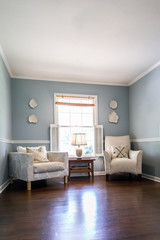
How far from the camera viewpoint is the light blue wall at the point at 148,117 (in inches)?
179

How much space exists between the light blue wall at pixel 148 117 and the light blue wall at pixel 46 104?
0.35 metres

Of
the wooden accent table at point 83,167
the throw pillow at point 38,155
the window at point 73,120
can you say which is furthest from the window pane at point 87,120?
the throw pillow at point 38,155

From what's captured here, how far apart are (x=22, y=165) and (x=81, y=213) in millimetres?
1880

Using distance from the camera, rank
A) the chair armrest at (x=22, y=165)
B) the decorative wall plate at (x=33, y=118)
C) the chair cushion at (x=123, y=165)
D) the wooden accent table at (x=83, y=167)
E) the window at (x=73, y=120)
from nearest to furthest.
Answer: the chair armrest at (x=22, y=165), the chair cushion at (x=123, y=165), the wooden accent table at (x=83, y=167), the decorative wall plate at (x=33, y=118), the window at (x=73, y=120)

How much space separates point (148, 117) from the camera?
4875mm

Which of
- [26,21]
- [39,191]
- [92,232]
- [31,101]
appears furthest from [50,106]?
[92,232]

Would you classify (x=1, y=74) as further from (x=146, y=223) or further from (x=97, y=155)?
(x=146, y=223)

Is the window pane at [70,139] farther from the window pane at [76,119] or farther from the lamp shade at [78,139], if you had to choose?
the lamp shade at [78,139]

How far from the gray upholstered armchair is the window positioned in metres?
0.91

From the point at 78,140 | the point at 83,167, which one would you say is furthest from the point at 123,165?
the point at 78,140

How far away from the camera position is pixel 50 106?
5430 millimetres

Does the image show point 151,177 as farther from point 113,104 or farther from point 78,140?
point 113,104

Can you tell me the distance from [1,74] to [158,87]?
10.4ft

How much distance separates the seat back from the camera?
5.25 meters
